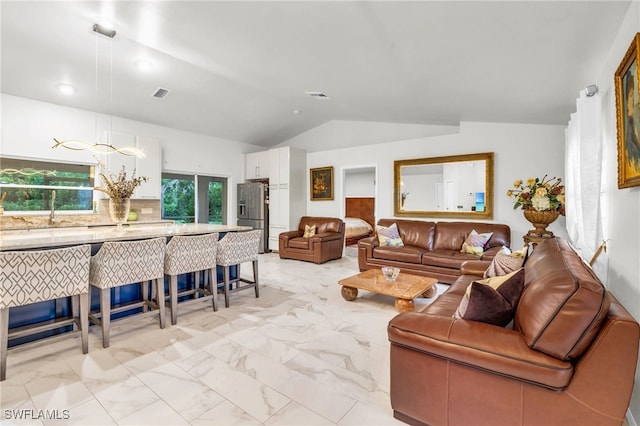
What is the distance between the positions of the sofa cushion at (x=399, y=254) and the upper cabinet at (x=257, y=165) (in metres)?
3.50

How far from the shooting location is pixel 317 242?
18.8ft

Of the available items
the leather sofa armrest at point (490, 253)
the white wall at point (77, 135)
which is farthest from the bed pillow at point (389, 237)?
the white wall at point (77, 135)

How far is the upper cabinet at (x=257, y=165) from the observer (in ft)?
23.3

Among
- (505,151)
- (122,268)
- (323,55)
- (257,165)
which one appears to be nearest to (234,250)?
(122,268)

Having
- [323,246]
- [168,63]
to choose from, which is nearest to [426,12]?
[168,63]

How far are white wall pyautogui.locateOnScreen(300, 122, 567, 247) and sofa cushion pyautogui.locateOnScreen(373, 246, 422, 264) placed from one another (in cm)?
133

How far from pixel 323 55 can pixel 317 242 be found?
3427 mm

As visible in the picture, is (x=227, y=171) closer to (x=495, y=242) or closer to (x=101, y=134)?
(x=101, y=134)

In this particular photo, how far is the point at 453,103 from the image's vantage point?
4148mm

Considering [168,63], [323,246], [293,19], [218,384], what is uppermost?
[168,63]

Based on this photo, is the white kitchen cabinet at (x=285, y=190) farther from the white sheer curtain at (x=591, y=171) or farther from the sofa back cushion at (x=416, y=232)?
the white sheer curtain at (x=591, y=171)

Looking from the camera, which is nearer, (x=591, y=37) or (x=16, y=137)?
(x=591, y=37)

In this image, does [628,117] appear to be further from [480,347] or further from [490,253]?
[490,253]

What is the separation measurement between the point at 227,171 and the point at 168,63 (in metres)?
3.28
